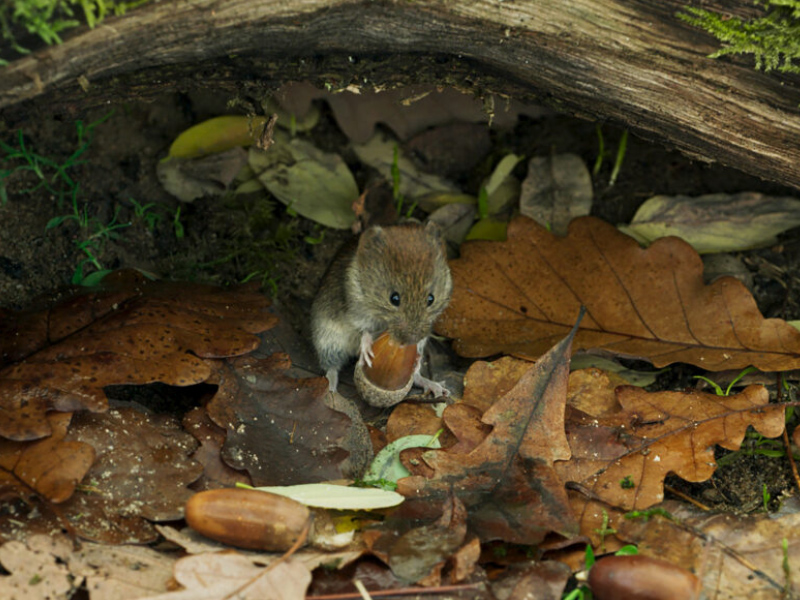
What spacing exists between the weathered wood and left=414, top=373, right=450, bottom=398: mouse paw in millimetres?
1581

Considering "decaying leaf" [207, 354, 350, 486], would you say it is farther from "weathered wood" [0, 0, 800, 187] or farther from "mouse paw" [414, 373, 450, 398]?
"weathered wood" [0, 0, 800, 187]

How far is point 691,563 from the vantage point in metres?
3.36

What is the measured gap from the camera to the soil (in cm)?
480

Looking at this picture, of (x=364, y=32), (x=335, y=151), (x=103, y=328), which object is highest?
(x=364, y=32)

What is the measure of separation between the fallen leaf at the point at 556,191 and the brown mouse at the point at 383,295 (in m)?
1.10

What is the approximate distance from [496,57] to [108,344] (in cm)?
217

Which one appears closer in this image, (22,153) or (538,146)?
(22,153)

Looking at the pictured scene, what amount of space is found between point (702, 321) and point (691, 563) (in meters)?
1.62

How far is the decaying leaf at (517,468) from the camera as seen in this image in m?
3.49

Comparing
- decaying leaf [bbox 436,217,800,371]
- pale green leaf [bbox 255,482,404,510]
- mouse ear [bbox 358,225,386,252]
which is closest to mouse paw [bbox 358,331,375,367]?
decaying leaf [bbox 436,217,800,371]

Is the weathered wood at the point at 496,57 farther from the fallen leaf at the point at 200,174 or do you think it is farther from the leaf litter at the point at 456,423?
the fallen leaf at the point at 200,174

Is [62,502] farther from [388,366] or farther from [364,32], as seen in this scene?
[364,32]

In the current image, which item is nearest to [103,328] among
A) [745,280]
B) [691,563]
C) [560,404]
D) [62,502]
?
[62,502]

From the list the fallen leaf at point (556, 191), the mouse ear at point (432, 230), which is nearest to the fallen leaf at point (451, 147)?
the fallen leaf at point (556, 191)
